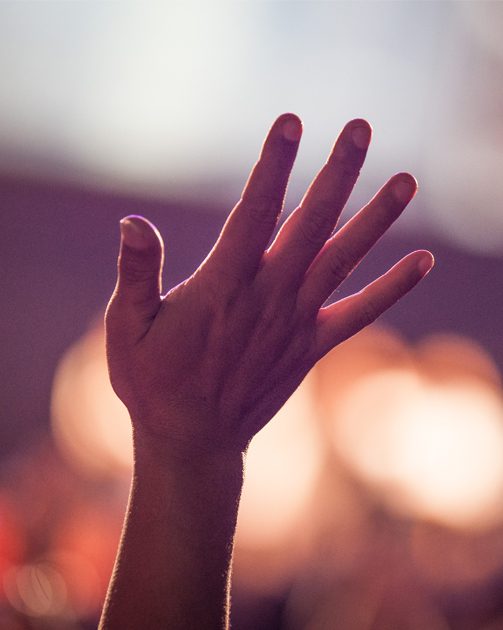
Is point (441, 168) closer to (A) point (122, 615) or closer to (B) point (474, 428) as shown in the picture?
(B) point (474, 428)

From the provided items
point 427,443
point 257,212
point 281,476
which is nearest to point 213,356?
point 257,212

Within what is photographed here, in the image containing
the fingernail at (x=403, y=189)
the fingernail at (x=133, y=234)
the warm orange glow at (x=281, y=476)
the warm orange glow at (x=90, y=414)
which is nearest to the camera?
the fingernail at (x=133, y=234)

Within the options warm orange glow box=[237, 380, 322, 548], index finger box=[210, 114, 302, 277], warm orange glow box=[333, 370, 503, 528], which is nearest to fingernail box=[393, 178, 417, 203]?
index finger box=[210, 114, 302, 277]

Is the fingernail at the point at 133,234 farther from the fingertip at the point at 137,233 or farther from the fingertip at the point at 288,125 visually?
the fingertip at the point at 288,125

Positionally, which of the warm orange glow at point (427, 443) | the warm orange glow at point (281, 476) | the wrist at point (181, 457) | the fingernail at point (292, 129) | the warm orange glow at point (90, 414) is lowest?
the warm orange glow at point (90, 414)

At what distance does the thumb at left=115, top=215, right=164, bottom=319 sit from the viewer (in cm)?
75

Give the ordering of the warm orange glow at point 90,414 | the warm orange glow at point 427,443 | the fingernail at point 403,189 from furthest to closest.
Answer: the warm orange glow at point 90,414, the warm orange glow at point 427,443, the fingernail at point 403,189

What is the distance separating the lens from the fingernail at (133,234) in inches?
29.4

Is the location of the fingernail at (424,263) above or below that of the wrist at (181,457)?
above

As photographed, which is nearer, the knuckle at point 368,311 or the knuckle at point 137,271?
the knuckle at point 137,271

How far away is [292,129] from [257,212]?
10cm

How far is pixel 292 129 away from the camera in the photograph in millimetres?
796

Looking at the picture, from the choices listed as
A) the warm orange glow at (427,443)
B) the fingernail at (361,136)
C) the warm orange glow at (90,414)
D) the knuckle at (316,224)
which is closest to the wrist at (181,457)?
the knuckle at (316,224)

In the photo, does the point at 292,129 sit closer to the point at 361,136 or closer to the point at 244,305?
→ the point at 361,136
